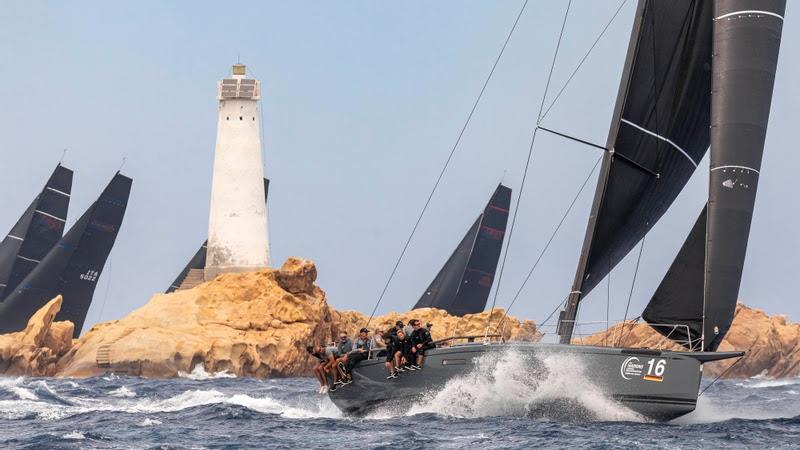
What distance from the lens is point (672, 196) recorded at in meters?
23.2

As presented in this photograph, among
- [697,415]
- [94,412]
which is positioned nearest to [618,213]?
[697,415]

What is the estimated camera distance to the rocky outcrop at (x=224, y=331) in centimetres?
4500

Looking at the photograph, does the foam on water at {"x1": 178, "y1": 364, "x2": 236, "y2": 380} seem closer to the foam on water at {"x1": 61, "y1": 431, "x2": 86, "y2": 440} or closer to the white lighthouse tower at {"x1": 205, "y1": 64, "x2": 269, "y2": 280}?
the white lighthouse tower at {"x1": 205, "y1": 64, "x2": 269, "y2": 280}

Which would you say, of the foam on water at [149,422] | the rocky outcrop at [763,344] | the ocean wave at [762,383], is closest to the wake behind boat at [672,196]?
the foam on water at [149,422]

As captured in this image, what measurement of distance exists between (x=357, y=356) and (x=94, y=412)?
206 inches

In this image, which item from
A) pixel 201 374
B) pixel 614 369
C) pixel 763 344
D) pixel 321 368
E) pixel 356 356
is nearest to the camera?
pixel 614 369

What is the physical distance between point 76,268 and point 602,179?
3960 cm

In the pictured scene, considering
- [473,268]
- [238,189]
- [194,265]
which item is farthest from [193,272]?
[473,268]

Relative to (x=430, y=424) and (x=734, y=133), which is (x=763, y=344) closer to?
(x=734, y=133)

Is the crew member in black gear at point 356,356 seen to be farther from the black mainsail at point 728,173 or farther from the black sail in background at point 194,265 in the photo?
the black sail in background at point 194,265

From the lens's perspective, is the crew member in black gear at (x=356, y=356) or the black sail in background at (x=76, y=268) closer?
the crew member in black gear at (x=356, y=356)

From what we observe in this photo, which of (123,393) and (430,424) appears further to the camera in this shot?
(123,393)

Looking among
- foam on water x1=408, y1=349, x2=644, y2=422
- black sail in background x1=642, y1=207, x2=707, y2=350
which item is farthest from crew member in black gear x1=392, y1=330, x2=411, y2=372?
black sail in background x1=642, y1=207, x2=707, y2=350

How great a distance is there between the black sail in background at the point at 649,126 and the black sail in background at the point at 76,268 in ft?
127
